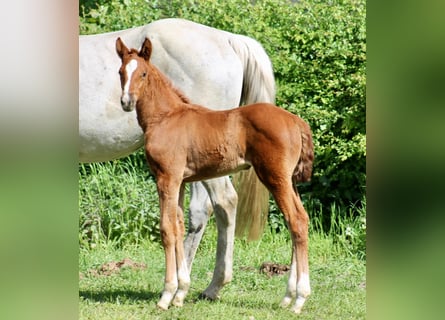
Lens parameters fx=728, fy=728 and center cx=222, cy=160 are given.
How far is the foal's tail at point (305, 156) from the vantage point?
384cm

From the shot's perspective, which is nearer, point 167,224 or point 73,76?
point 73,76

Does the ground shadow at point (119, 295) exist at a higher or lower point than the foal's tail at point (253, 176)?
lower

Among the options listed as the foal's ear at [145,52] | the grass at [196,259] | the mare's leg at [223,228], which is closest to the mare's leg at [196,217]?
the mare's leg at [223,228]

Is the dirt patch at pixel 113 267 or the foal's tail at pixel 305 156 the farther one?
the dirt patch at pixel 113 267

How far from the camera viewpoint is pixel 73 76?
111 cm

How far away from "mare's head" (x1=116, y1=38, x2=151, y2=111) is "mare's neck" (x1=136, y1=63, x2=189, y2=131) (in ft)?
0.25

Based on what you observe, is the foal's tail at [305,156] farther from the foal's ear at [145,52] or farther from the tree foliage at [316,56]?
the tree foliage at [316,56]

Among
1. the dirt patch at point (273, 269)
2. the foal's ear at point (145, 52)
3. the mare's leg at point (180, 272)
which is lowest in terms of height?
the dirt patch at point (273, 269)

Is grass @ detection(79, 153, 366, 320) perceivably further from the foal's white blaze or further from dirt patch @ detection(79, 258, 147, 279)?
the foal's white blaze

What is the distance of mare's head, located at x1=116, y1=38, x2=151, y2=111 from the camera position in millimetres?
3660

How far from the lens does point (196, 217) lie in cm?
465
